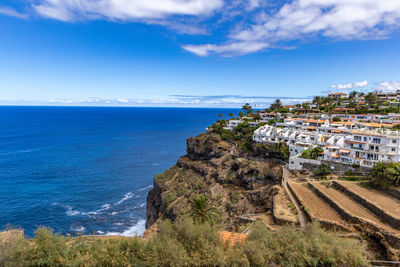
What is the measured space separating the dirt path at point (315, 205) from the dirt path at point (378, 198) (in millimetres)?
4951

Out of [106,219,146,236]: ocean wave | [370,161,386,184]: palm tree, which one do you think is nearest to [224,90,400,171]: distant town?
[370,161,386,184]: palm tree

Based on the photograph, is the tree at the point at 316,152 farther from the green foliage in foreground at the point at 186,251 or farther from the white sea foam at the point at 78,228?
the white sea foam at the point at 78,228

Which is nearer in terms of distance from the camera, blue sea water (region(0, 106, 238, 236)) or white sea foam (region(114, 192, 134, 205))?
blue sea water (region(0, 106, 238, 236))

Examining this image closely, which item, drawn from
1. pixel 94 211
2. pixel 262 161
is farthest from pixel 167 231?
pixel 94 211

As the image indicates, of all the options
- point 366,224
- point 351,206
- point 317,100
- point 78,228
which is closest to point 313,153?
point 351,206

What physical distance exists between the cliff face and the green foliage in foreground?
59.3 ft

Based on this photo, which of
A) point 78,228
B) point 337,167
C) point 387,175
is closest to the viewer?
point 387,175

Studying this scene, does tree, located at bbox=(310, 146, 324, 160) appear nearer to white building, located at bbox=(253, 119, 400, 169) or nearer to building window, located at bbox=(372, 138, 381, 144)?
white building, located at bbox=(253, 119, 400, 169)

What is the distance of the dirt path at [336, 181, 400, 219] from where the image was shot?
2694 cm

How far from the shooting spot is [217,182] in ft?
174

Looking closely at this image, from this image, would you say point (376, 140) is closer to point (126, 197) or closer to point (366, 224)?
point (366, 224)

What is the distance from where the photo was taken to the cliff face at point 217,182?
42906 mm

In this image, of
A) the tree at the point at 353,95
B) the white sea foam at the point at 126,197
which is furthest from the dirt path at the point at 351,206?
the tree at the point at 353,95

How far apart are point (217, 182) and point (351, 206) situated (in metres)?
28.4
